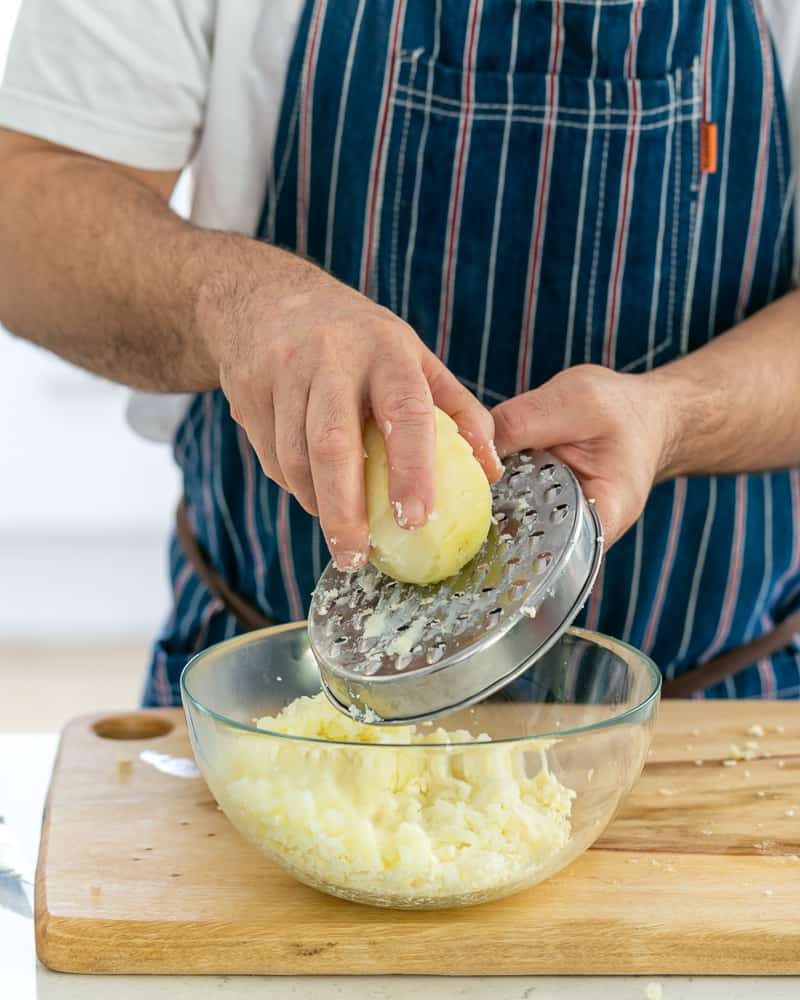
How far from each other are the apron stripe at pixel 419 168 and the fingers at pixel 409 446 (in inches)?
19.8

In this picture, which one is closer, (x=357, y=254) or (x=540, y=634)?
(x=540, y=634)

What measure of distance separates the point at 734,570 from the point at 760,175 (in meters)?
0.39

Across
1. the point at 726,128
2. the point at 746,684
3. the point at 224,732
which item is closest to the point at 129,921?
the point at 224,732

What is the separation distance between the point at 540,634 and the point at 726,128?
2.21 ft

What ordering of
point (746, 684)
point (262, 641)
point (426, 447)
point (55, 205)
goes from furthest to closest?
1. point (746, 684)
2. point (55, 205)
3. point (262, 641)
4. point (426, 447)

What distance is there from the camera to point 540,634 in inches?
30.6

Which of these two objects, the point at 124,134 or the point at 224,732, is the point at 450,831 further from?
the point at 124,134

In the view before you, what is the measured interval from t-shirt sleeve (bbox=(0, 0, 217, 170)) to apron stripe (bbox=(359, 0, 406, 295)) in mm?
173

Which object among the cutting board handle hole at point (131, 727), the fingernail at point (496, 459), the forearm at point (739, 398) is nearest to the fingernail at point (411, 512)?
the fingernail at point (496, 459)

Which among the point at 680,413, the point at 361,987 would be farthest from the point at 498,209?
the point at 361,987

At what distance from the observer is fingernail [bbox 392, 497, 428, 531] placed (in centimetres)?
77

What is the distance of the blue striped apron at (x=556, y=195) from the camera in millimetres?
1214

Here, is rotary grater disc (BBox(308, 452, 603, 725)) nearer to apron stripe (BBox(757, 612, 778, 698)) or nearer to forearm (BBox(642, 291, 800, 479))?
forearm (BBox(642, 291, 800, 479))

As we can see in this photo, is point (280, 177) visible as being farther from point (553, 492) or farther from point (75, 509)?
point (75, 509)
